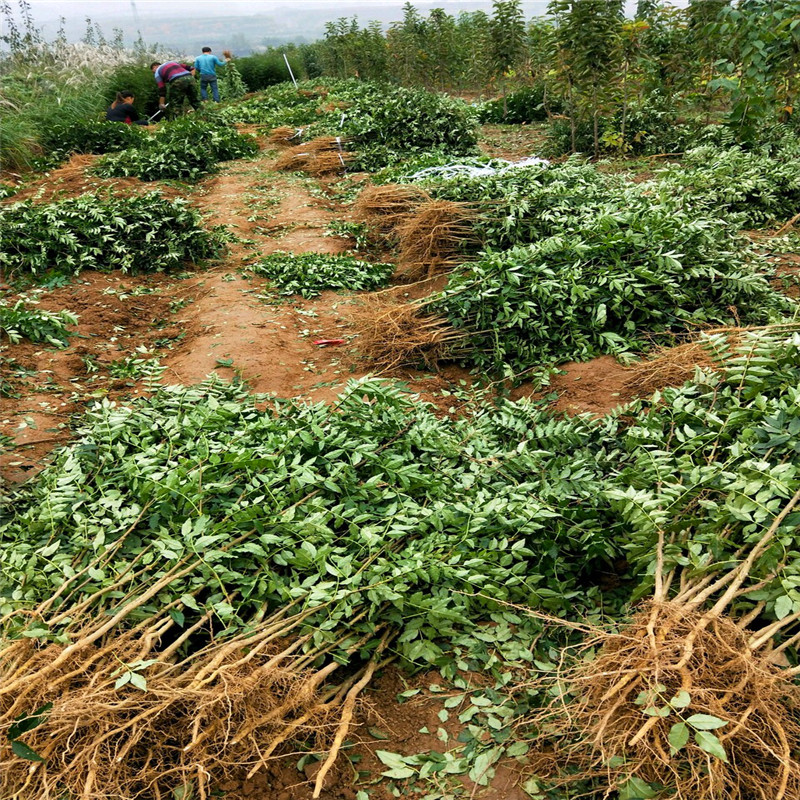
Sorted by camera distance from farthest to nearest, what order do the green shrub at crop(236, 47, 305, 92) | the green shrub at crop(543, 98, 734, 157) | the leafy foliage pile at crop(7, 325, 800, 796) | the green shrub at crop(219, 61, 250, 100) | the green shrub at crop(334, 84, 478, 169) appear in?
the green shrub at crop(236, 47, 305, 92)
the green shrub at crop(219, 61, 250, 100)
the green shrub at crop(334, 84, 478, 169)
the green shrub at crop(543, 98, 734, 157)
the leafy foliage pile at crop(7, 325, 800, 796)

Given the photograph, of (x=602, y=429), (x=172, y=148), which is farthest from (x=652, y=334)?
(x=172, y=148)

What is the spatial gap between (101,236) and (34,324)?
1.86 metres

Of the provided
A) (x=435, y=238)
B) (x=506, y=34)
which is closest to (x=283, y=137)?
(x=506, y=34)

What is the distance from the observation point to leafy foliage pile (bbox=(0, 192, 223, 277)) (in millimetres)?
6160

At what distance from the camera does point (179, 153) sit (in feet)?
32.0

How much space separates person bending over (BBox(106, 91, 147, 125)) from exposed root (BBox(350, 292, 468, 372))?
9852 millimetres

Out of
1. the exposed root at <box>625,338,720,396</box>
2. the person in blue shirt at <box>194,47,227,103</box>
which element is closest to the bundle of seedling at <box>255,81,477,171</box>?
the person in blue shirt at <box>194,47,227,103</box>

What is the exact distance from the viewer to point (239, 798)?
2066 mm

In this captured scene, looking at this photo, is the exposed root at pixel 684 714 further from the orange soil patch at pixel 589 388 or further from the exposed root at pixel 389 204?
the exposed root at pixel 389 204

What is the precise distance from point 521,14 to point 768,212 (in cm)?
743

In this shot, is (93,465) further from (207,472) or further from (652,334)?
(652,334)

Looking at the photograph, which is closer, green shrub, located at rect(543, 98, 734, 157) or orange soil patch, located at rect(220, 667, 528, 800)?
orange soil patch, located at rect(220, 667, 528, 800)

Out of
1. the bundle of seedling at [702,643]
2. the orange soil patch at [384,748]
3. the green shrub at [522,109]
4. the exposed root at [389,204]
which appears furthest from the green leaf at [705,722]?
the green shrub at [522,109]

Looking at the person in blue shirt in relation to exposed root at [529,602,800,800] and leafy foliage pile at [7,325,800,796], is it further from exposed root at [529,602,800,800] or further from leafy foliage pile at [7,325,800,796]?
exposed root at [529,602,800,800]
